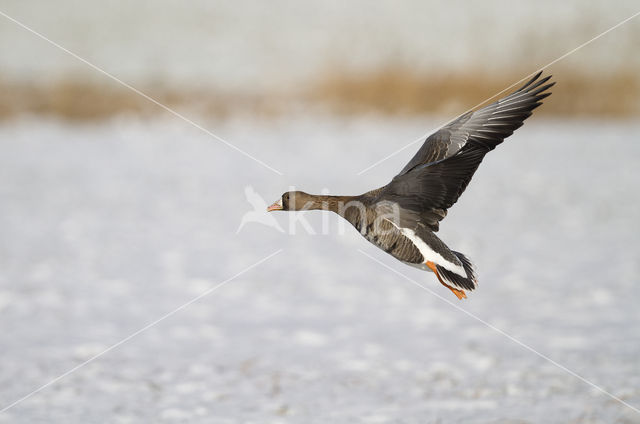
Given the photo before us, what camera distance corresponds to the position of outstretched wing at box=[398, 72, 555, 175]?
328 cm

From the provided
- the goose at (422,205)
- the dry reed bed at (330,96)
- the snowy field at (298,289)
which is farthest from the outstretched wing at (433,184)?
the dry reed bed at (330,96)

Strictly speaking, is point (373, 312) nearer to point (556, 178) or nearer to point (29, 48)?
point (556, 178)

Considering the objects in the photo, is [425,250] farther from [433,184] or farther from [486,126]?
[486,126]

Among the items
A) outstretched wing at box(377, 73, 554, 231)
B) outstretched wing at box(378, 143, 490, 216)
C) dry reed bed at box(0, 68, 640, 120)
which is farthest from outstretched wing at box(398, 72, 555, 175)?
dry reed bed at box(0, 68, 640, 120)

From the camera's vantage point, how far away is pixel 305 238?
45.0 ft

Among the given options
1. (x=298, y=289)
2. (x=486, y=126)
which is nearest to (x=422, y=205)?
(x=486, y=126)

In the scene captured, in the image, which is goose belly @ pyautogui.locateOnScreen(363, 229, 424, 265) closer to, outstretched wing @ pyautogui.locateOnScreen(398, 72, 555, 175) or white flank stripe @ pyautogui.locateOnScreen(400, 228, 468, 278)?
white flank stripe @ pyautogui.locateOnScreen(400, 228, 468, 278)

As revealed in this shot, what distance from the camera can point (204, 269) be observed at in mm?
11547

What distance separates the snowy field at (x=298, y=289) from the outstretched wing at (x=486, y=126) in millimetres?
3852

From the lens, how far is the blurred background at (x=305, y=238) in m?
7.47

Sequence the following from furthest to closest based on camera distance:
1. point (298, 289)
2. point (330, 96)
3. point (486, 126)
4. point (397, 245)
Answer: point (330, 96) < point (298, 289) < point (486, 126) < point (397, 245)

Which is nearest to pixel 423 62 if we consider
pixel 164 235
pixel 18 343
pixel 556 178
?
pixel 556 178

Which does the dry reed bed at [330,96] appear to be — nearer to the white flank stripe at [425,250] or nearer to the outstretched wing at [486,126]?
the outstretched wing at [486,126]

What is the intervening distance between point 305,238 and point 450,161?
35.5 ft
